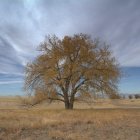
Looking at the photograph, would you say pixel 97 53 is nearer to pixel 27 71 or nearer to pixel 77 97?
pixel 77 97

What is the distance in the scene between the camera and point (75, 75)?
4119cm

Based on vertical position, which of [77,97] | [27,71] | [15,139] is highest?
[27,71]

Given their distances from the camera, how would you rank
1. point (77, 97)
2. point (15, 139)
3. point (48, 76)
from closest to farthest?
point (15, 139) → point (48, 76) → point (77, 97)

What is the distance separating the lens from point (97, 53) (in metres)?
42.9

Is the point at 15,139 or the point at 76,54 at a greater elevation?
the point at 76,54

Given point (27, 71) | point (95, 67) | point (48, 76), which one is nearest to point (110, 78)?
point (95, 67)

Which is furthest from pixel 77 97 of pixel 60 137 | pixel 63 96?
pixel 60 137

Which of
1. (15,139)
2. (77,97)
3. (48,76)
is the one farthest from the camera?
(77,97)

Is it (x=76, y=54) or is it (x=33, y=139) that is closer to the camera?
(x=33, y=139)

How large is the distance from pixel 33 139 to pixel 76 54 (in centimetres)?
2650

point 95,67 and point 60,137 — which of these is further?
point 95,67

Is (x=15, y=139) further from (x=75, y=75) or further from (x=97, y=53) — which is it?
(x=97, y=53)

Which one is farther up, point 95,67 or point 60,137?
point 95,67

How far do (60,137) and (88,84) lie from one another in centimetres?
2485
